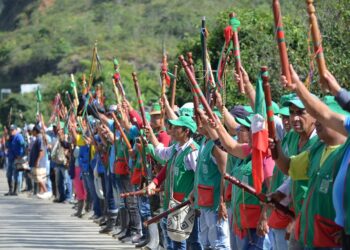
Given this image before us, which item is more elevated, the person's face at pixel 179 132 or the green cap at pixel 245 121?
the green cap at pixel 245 121

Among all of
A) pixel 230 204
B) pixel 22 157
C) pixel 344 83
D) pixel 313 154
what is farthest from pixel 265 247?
pixel 22 157

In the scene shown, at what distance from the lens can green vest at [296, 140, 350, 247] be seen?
7.55 meters

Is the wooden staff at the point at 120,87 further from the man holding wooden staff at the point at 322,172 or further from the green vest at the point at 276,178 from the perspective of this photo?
the man holding wooden staff at the point at 322,172

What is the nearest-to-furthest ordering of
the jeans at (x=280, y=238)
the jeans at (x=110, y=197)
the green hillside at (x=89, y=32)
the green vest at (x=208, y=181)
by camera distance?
the jeans at (x=280, y=238)
the green vest at (x=208, y=181)
the jeans at (x=110, y=197)
the green hillside at (x=89, y=32)

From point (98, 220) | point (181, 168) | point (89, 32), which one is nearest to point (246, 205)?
point (181, 168)

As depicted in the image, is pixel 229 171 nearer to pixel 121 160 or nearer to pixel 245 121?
pixel 245 121

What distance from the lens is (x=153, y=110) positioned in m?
15.1

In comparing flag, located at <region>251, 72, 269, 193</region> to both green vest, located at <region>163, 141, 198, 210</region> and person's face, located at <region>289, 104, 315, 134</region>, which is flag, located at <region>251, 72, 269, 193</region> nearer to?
person's face, located at <region>289, 104, 315, 134</region>

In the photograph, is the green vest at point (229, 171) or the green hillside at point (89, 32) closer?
the green vest at point (229, 171)

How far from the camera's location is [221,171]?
10.9 m

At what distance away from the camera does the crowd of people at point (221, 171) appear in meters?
7.61

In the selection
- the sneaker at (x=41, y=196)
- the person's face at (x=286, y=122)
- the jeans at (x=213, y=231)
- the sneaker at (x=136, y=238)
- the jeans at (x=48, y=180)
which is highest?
the person's face at (x=286, y=122)

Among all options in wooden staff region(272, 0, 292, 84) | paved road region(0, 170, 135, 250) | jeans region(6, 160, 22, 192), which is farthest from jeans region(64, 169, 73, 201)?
wooden staff region(272, 0, 292, 84)

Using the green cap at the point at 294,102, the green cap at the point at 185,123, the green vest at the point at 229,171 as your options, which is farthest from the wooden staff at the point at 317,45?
the green cap at the point at 185,123
